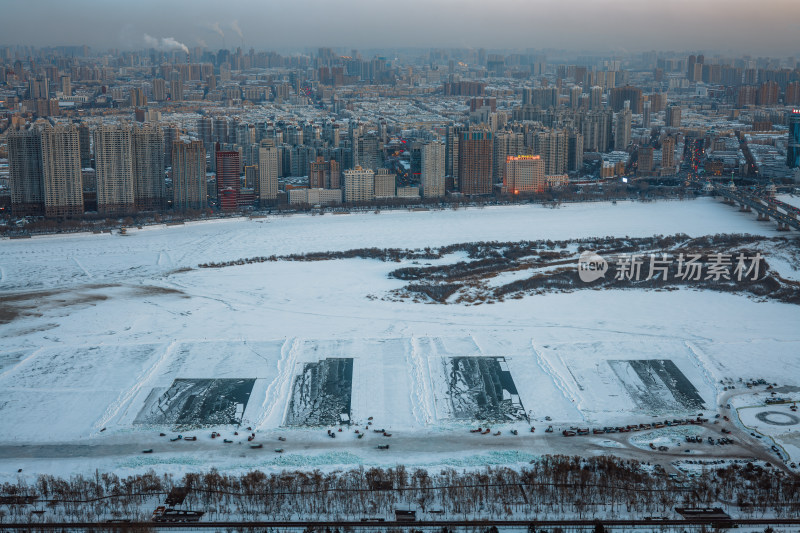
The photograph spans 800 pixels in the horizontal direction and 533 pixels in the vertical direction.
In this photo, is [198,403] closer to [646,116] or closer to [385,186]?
[385,186]

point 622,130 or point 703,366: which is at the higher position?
point 622,130

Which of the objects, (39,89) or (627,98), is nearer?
(39,89)

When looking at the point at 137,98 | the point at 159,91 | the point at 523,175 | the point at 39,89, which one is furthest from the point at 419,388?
the point at 159,91

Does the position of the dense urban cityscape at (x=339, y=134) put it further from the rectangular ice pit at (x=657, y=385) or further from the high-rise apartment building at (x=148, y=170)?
the rectangular ice pit at (x=657, y=385)

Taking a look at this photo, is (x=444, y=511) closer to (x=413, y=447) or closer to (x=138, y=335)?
(x=413, y=447)

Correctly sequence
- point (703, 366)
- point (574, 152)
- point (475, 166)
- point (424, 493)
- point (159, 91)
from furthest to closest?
point (159, 91) → point (574, 152) → point (475, 166) → point (703, 366) → point (424, 493)

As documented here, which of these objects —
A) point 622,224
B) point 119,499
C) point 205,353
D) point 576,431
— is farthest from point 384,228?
point 119,499
